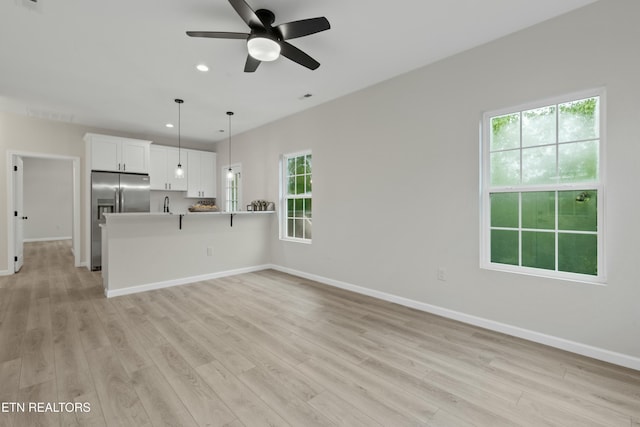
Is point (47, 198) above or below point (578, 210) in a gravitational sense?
above

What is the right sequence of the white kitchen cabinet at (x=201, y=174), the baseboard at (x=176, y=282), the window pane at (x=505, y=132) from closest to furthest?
the window pane at (x=505, y=132)
the baseboard at (x=176, y=282)
the white kitchen cabinet at (x=201, y=174)

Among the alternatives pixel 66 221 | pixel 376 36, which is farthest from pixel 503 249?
pixel 66 221

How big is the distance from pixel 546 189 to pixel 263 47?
271cm

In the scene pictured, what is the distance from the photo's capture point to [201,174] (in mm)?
7172

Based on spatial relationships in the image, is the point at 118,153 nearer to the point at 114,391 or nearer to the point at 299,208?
the point at 299,208

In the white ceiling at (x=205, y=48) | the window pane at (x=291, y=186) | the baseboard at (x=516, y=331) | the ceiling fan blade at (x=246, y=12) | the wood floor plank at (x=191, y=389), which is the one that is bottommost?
the wood floor plank at (x=191, y=389)

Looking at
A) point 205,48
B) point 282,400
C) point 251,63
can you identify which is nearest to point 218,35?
point 251,63

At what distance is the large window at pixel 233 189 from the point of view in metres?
6.51

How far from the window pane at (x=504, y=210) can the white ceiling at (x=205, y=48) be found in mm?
1517

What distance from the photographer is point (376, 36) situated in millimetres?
2764

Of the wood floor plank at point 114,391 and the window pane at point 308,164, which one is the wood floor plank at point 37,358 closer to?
the wood floor plank at point 114,391

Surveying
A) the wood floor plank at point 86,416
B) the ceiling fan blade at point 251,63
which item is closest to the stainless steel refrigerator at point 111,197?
the ceiling fan blade at point 251,63

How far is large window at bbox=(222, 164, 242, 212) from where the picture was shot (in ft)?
21.4

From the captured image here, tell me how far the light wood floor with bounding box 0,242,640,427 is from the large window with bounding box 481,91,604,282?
0.76m
